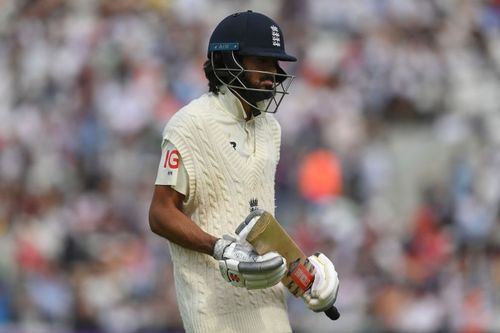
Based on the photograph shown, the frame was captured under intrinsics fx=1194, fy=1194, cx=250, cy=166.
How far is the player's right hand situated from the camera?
16.2 feet

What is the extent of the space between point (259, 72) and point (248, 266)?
96 centimetres

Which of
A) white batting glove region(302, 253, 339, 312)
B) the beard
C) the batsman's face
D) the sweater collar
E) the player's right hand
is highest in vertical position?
the batsman's face

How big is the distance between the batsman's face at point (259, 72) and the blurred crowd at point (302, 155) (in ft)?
20.7

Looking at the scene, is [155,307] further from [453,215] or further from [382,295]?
[453,215]

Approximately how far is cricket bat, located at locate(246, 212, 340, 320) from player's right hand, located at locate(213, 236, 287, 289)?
0.19 feet

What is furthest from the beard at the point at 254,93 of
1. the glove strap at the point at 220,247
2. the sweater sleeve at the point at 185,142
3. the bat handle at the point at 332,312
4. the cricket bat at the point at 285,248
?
the bat handle at the point at 332,312

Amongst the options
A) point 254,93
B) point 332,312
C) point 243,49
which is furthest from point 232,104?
point 332,312

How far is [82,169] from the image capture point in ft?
44.4

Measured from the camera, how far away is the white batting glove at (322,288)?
17.2 feet

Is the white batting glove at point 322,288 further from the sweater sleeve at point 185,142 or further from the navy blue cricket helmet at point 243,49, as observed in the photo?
the navy blue cricket helmet at point 243,49

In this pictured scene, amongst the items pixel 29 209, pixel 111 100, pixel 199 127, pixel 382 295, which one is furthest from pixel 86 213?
pixel 199 127

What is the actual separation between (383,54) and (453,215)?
2.70 metres

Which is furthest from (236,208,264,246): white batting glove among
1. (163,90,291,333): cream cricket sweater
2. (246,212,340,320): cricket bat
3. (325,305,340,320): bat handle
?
(325,305,340,320): bat handle

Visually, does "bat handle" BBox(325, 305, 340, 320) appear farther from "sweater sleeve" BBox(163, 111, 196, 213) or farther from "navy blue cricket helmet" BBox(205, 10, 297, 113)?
"navy blue cricket helmet" BBox(205, 10, 297, 113)
